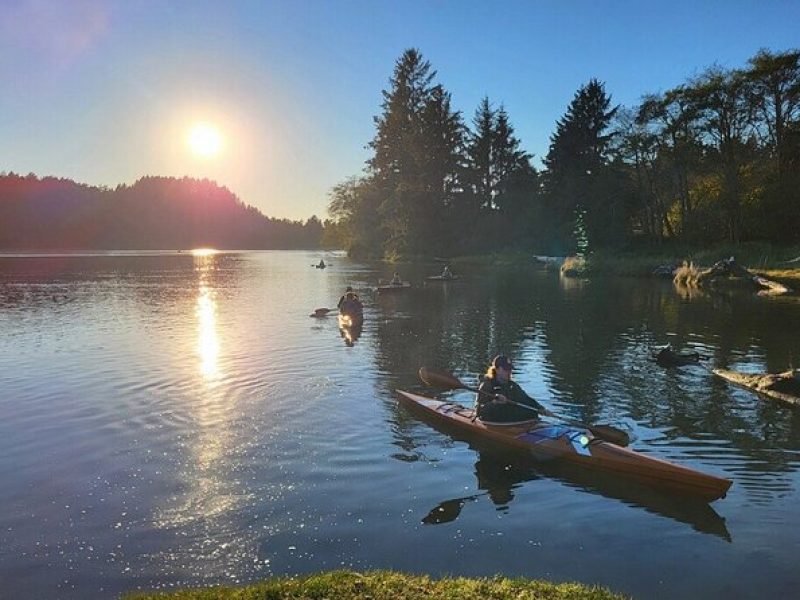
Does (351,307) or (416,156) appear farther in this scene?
(416,156)

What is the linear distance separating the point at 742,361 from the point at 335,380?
1321 cm

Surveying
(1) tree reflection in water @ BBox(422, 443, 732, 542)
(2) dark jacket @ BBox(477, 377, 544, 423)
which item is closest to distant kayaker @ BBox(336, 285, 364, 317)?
(2) dark jacket @ BBox(477, 377, 544, 423)

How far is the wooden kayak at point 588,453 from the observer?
10.0 m

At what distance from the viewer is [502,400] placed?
13.0 meters

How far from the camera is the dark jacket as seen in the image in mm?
12922

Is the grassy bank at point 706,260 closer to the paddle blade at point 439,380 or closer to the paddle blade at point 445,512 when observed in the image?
the paddle blade at point 439,380

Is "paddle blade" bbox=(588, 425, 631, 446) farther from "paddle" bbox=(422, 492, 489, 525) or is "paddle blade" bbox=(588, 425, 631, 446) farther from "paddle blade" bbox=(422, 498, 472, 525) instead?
"paddle blade" bbox=(422, 498, 472, 525)

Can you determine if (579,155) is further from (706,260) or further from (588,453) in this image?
(588,453)

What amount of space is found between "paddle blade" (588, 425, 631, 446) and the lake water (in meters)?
0.91

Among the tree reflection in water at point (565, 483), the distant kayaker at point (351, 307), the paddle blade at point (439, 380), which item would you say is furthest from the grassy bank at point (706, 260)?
the tree reflection in water at point (565, 483)

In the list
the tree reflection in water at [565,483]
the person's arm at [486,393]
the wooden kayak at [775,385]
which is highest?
the person's arm at [486,393]

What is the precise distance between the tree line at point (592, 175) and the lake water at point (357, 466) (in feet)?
109

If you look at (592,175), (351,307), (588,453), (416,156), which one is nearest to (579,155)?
(592,175)

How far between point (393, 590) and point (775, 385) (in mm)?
13595
